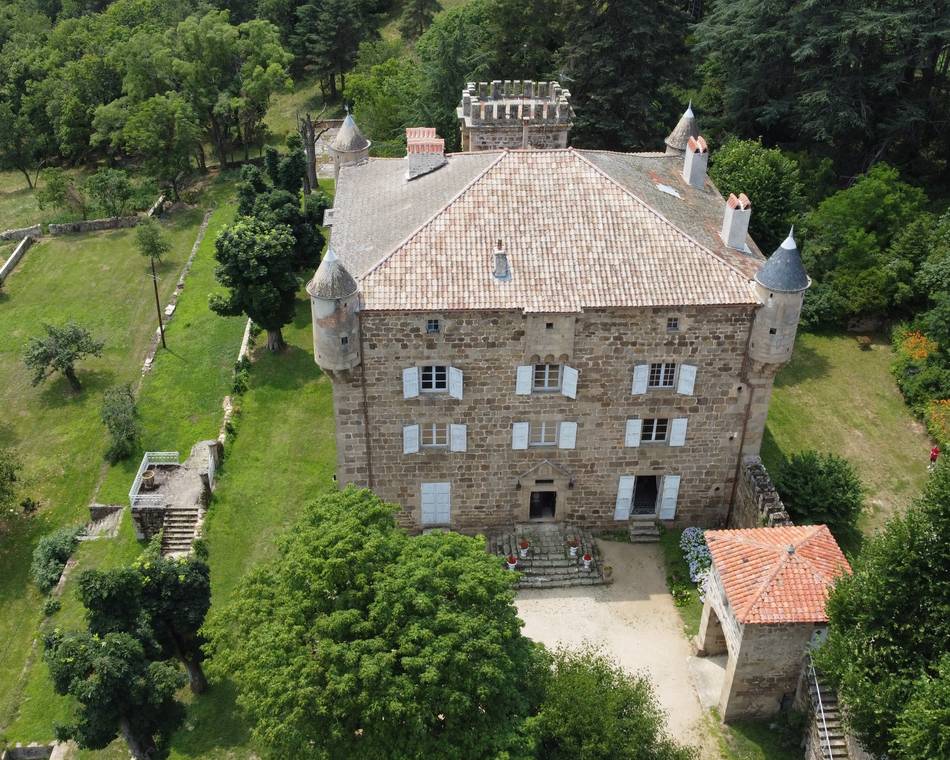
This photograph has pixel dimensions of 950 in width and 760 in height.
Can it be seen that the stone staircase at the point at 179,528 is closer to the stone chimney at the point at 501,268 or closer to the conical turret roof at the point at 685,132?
the stone chimney at the point at 501,268

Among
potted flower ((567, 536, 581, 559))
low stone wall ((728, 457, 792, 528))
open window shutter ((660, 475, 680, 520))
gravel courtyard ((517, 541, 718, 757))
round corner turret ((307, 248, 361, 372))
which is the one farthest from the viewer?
open window shutter ((660, 475, 680, 520))

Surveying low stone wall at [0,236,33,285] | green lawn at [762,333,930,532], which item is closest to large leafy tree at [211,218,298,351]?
low stone wall at [0,236,33,285]

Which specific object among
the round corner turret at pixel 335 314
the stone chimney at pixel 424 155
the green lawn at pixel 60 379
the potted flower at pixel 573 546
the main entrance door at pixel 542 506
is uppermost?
the stone chimney at pixel 424 155

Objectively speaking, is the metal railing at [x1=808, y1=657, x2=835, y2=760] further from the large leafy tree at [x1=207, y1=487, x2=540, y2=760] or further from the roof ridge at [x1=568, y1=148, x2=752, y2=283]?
the roof ridge at [x1=568, y1=148, x2=752, y2=283]

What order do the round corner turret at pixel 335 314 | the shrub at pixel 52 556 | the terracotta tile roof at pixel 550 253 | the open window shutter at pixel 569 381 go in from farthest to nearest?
the shrub at pixel 52 556, the open window shutter at pixel 569 381, the terracotta tile roof at pixel 550 253, the round corner turret at pixel 335 314

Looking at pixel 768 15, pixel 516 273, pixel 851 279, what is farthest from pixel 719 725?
pixel 768 15

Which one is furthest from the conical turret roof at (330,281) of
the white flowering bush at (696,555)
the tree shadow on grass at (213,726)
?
the white flowering bush at (696,555)
